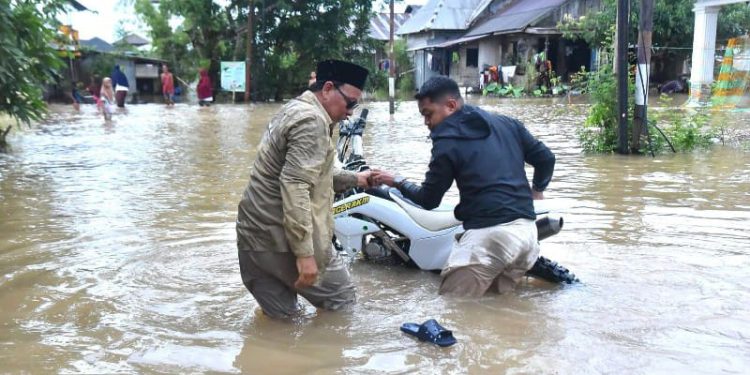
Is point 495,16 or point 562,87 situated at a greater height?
point 495,16

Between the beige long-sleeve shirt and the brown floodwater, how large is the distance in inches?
22.5

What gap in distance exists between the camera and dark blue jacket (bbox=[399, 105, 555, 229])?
4223mm

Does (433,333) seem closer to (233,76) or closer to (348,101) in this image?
(348,101)

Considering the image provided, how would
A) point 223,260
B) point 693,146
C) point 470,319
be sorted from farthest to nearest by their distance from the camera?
point 693,146 < point 223,260 < point 470,319

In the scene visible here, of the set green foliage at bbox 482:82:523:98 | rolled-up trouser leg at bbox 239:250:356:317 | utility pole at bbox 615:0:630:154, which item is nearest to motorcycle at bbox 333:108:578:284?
rolled-up trouser leg at bbox 239:250:356:317

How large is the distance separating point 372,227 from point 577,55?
32364 mm

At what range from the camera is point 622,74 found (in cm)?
1022

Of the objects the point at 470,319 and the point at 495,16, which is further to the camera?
the point at 495,16

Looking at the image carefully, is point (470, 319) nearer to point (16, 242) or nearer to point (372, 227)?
point (372, 227)

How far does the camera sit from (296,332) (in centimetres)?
398

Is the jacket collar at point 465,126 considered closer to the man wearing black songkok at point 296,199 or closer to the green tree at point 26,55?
the man wearing black songkok at point 296,199

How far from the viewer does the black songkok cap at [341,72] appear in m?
3.74

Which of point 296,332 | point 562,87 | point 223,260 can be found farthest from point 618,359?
point 562,87

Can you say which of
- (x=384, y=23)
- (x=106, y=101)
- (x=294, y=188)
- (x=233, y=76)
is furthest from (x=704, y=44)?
(x=384, y=23)
